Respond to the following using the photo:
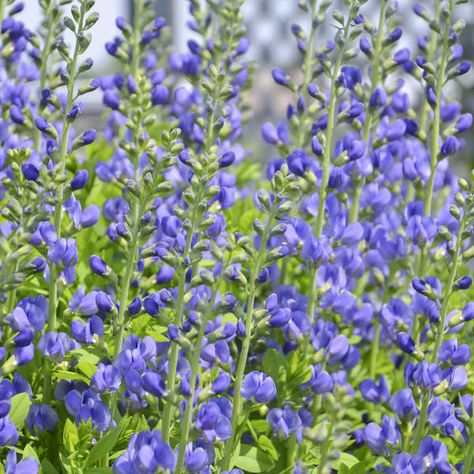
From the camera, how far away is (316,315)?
2.98 meters

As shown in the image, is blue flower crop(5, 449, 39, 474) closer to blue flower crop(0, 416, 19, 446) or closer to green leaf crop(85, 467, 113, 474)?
blue flower crop(0, 416, 19, 446)

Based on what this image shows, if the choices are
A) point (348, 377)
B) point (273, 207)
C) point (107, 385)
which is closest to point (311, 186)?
point (348, 377)

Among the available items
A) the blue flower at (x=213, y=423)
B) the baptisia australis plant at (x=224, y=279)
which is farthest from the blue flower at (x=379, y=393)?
the blue flower at (x=213, y=423)

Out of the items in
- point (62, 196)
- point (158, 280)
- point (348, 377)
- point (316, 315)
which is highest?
point (62, 196)

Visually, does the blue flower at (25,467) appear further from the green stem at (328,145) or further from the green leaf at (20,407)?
the green stem at (328,145)

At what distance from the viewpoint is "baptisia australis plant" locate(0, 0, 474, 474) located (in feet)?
7.17

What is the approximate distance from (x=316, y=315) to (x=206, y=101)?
75 cm

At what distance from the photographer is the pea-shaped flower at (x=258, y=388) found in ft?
7.57

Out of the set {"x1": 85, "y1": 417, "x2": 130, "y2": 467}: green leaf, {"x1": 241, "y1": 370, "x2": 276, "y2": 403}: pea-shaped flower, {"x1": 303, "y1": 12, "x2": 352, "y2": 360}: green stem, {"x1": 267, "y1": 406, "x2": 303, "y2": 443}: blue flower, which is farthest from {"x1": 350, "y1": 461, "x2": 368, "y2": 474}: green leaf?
{"x1": 85, "y1": 417, "x2": 130, "y2": 467}: green leaf

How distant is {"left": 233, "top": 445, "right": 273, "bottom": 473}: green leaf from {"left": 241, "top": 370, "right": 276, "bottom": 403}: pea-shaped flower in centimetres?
19

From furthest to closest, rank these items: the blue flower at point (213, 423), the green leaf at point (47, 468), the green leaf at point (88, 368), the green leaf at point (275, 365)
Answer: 1. the green leaf at point (275, 365)
2. the green leaf at point (88, 368)
3. the green leaf at point (47, 468)
4. the blue flower at point (213, 423)

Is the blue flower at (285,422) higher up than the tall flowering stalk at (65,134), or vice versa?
the tall flowering stalk at (65,134)

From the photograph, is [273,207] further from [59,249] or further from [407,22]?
[407,22]

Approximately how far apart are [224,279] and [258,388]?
0.91 ft
